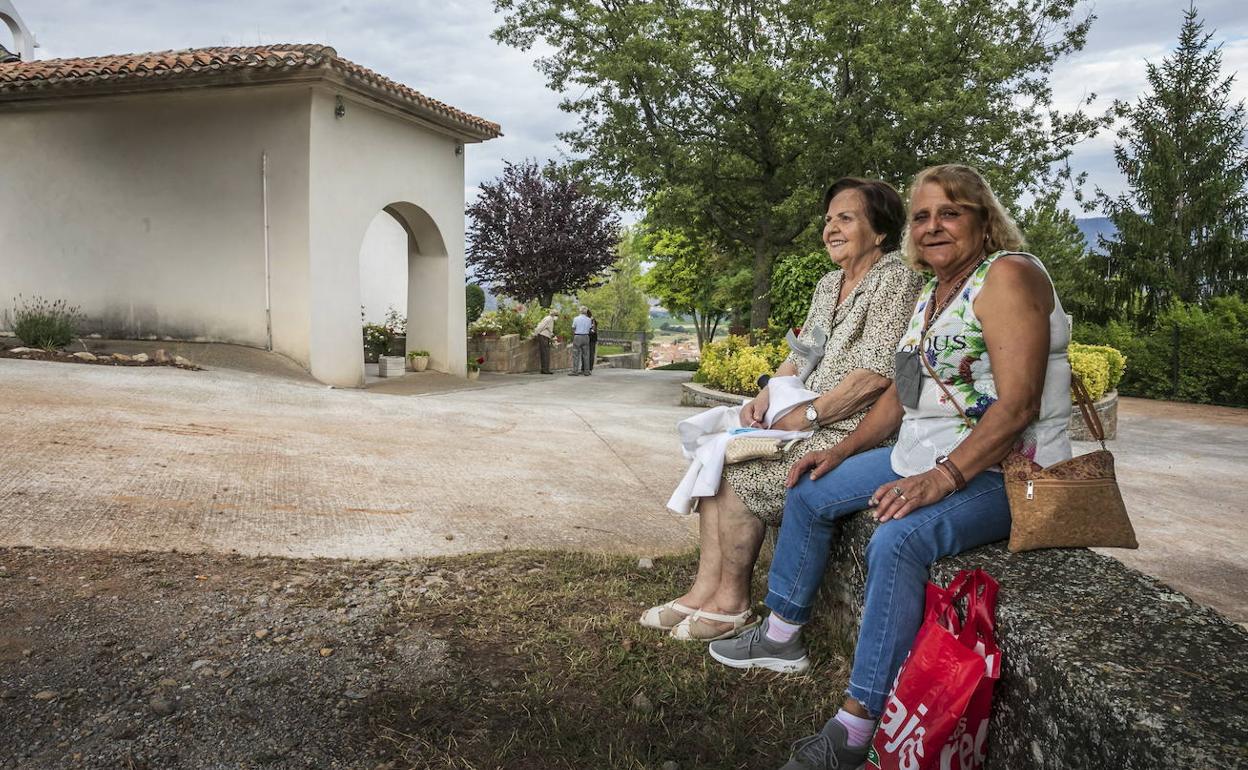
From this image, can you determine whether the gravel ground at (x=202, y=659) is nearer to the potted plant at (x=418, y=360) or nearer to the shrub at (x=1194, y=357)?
the potted plant at (x=418, y=360)

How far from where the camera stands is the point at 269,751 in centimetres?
229

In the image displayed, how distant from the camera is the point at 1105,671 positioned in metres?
1.57

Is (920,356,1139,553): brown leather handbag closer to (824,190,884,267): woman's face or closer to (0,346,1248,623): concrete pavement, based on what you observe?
(824,190,884,267): woman's face

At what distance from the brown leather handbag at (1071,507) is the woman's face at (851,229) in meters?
1.24

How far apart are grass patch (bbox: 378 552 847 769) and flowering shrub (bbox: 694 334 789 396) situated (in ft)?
27.0

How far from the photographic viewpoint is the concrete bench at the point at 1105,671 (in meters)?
1.40

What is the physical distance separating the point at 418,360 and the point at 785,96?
7.81 m

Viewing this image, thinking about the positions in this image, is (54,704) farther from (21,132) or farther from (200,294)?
(21,132)

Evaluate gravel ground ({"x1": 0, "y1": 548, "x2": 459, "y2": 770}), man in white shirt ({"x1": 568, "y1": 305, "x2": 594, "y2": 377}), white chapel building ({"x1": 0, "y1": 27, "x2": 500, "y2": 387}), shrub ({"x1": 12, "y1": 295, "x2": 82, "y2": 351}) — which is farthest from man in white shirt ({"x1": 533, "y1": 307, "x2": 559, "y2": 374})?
gravel ground ({"x1": 0, "y1": 548, "x2": 459, "y2": 770})

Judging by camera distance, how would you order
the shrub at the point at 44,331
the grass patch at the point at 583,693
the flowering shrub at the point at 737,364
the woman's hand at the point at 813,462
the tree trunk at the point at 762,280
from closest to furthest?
the grass patch at the point at 583,693
the woman's hand at the point at 813,462
the shrub at the point at 44,331
the flowering shrub at the point at 737,364
the tree trunk at the point at 762,280

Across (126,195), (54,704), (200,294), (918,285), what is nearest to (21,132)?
(126,195)

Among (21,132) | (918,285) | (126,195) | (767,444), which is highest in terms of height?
(21,132)

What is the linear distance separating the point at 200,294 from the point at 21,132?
Result: 4081 mm

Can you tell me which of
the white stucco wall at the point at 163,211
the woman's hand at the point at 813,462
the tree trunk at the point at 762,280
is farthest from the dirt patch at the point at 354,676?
the tree trunk at the point at 762,280
